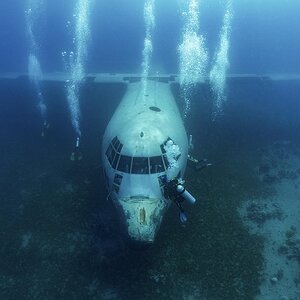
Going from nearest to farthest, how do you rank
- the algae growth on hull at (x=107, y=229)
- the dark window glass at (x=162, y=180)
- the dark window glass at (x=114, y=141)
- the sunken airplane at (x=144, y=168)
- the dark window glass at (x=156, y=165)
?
1. the sunken airplane at (x=144, y=168)
2. the algae growth on hull at (x=107, y=229)
3. the dark window glass at (x=162, y=180)
4. the dark window glass at (x=156, y=165)
5. the dark window glass at (x=114, y=141)

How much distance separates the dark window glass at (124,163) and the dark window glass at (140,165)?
0.69ft

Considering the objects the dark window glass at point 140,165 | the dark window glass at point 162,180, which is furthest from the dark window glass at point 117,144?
the dark window glass at point 162,180

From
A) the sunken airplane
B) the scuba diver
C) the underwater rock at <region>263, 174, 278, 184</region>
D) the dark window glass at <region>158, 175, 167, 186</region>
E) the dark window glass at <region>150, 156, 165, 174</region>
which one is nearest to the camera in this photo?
the sunken airplane

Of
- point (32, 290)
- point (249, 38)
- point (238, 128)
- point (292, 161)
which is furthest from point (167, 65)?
point (32, 290)

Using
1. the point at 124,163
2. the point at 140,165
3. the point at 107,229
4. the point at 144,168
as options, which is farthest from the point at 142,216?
the point at 107,229

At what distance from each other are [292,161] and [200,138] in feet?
20.2

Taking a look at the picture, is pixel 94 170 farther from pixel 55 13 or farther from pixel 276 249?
pixel 55 13

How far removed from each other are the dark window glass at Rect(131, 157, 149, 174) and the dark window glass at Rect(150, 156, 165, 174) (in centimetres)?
20

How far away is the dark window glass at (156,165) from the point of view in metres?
13.8

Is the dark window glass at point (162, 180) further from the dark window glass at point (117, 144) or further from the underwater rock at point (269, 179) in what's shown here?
the underwater rock at point (269, 179)

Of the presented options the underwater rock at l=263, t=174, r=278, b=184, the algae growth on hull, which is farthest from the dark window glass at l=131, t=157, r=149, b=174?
the underwater rock at l=263, t=174, r=278, b=184

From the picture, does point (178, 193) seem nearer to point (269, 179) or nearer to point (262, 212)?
point (262, 212)

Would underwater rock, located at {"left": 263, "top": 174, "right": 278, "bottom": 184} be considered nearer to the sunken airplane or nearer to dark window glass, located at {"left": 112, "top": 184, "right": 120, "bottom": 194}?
the sunken airplane

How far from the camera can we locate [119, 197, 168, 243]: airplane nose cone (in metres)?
12.1
